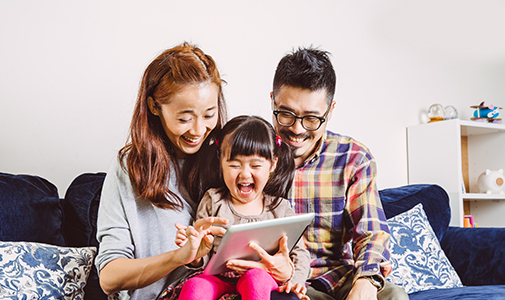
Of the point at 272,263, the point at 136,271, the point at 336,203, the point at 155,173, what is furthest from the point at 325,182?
the point at 136,271

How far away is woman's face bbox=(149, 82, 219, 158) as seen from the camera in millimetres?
1276

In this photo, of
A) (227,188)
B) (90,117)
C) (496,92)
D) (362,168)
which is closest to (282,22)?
(90,117)

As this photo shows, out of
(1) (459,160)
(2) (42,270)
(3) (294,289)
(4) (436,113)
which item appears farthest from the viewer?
(4) (436,113)

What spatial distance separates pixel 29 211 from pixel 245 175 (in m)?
0.89

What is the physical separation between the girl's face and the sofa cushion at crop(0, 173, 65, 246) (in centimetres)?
79

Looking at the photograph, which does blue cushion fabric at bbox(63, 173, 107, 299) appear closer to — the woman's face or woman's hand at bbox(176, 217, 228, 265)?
the woman's face

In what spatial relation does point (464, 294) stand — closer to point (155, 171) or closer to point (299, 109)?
point (299, 109)

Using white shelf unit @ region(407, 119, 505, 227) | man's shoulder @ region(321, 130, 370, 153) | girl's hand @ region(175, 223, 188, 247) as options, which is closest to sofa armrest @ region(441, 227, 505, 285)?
white shelf unit @ region(407, 119, 505, 227)

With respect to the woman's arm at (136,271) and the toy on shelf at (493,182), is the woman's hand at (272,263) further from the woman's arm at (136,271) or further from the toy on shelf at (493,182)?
the toy on shelf at (493,182)

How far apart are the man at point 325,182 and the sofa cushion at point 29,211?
2.99 feet

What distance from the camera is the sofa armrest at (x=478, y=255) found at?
7.06ft

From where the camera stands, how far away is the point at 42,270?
1460 millimetres

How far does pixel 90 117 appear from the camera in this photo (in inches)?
83.0

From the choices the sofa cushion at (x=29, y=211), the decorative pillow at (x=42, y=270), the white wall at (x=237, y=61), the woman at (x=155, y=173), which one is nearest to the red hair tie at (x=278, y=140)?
the woman at (x=155, y=173)
